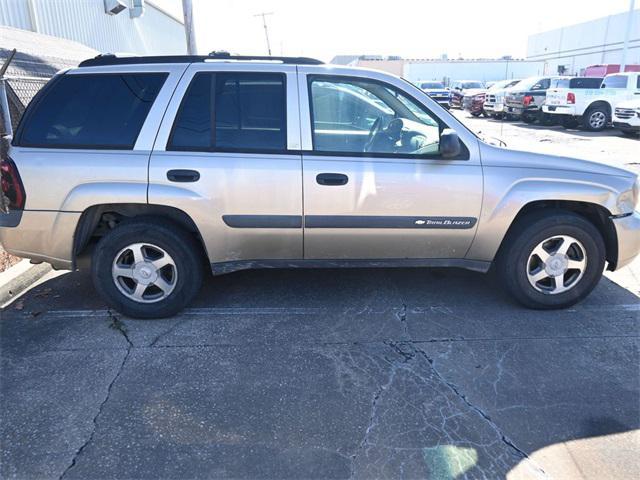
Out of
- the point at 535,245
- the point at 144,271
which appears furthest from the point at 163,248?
the point at 535,245

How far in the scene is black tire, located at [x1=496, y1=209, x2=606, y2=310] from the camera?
394 cm

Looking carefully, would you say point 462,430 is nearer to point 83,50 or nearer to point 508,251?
point 508,251

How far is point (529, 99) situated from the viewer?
20922 mm

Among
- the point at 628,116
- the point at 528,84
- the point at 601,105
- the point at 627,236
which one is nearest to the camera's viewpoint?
the point at 627,236

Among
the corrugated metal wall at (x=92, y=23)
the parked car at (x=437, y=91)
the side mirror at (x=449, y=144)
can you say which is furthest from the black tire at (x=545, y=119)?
the side mirror at (x=449, y=144)

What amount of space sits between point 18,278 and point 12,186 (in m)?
1.29

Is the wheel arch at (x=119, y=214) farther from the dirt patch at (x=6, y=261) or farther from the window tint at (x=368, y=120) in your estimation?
the dirt patch at (x=6, y=261)

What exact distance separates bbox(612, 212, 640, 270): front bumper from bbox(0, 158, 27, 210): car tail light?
14.7 feet

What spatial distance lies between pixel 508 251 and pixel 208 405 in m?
2.54

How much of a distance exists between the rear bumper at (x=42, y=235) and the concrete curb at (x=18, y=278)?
725 millimetres

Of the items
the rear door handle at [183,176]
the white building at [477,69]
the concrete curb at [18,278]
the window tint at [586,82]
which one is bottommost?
the concrete curb at [18,278]

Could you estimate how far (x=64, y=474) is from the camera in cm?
243

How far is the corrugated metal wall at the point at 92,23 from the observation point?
11664 mm

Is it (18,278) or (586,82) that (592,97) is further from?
(18,278)
